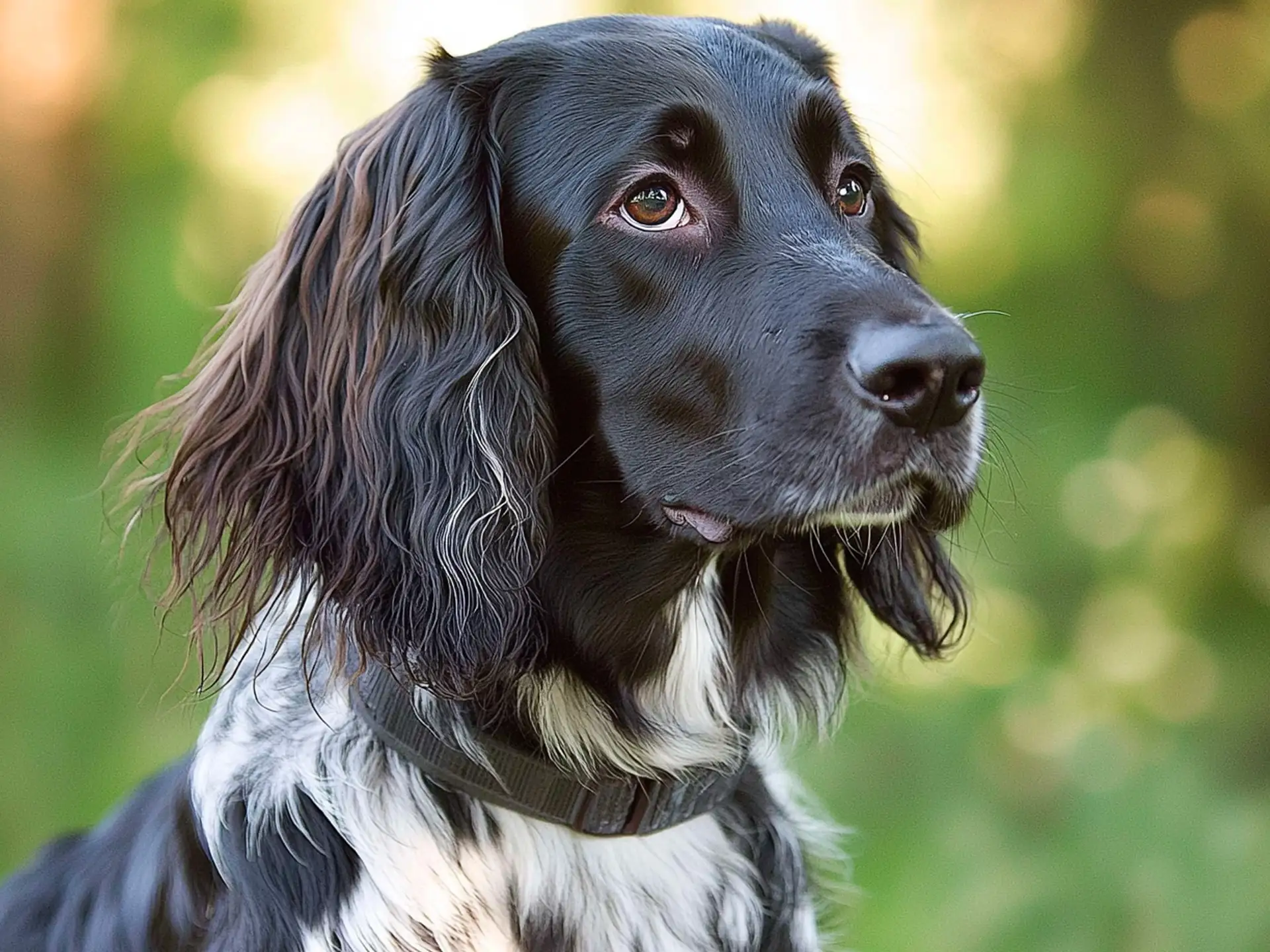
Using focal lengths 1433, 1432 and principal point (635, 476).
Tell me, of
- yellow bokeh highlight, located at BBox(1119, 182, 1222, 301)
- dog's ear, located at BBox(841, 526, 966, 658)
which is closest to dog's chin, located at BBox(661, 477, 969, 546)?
dog's ear, located at BBox(841, 526, 966, 658)

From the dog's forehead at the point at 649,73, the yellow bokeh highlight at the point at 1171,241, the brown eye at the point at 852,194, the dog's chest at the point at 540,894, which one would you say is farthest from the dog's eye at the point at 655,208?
the yellow bokeh highlight at the point at 1171,241

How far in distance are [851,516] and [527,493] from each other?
1.72 ft

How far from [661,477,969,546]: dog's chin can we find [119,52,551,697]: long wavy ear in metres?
0.26

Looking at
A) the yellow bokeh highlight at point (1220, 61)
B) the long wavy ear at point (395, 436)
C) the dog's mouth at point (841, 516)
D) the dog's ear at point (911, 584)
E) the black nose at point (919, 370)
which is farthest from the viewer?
the yellow bokeh highlight at point (1220, 61)

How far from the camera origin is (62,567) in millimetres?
5465

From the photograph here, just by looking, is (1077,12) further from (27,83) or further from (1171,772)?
(27,83)

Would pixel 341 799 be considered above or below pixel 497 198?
below

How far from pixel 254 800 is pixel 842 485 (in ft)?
3.53

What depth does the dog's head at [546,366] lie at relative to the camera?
2240 mm

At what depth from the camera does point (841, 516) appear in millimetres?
2234

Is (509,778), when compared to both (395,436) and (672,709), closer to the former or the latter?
(672,709)

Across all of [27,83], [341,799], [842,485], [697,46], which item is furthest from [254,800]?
[27,83]

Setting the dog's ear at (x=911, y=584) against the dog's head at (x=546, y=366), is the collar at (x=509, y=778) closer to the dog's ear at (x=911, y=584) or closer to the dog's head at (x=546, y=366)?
the dog's head at (x=546, y=366)

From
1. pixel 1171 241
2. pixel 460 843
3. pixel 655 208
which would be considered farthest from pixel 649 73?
pixel 1171 241
